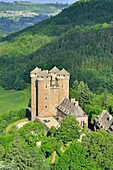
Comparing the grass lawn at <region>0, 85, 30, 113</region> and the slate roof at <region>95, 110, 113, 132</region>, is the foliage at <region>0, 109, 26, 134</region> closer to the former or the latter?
the slate roof at <region>95, 110, 113, 132</region>

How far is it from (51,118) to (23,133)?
8.23m

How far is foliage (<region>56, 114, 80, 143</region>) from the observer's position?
5950cm

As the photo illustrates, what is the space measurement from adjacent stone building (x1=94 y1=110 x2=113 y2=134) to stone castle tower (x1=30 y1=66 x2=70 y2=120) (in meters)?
7.36

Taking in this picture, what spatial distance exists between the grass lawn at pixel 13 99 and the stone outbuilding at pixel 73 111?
24.8 m

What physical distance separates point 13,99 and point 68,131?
47345 millimetres

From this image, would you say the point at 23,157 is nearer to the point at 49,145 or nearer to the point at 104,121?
the point at 49,145

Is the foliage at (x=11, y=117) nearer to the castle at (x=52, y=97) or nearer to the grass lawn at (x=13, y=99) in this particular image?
the castle at (x=52, y=97)

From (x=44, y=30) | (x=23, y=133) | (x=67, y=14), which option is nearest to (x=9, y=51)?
(x=44, y=30)

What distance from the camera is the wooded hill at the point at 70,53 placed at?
110512mm

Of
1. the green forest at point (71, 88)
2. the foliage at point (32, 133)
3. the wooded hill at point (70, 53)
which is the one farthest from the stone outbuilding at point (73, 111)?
the wooded hill at point (70, 53)

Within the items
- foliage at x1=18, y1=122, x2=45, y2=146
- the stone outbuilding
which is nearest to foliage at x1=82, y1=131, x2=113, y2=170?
foliage at x1=18, y1=122, x2=45, y2=146

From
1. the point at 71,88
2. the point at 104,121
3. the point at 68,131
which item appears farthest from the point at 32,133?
the point at 71,88

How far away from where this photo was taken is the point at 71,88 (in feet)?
261

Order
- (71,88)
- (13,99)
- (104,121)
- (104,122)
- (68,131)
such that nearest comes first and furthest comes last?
1. (68,131)
2. (104,122)
3. (104,121)
4. (71,88)
5. (13,99)
